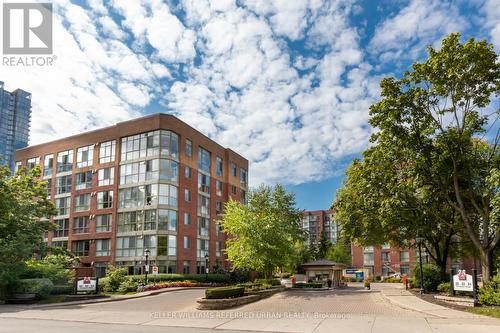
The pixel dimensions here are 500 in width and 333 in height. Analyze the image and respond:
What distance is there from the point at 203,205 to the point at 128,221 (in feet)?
33.0

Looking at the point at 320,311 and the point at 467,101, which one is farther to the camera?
the point at 467,101

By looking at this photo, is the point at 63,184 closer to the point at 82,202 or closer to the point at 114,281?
the point at 82,202

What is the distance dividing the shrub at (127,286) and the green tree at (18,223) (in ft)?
23.4

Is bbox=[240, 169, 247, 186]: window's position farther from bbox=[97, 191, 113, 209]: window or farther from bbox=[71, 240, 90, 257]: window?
bbox=[71, 240, 90, 257]: window

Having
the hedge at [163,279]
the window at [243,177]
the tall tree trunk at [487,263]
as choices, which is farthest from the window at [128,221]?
the tall tree trunk at [487,263]

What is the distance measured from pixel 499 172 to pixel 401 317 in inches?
327

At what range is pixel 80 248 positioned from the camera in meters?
50.7

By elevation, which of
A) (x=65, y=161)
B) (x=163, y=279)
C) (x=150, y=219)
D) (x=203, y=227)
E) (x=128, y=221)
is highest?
(x=65, y=161)

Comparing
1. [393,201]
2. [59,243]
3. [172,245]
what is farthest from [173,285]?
[393,201]

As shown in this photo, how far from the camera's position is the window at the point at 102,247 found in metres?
48.1

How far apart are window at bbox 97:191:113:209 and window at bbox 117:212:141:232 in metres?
2.25

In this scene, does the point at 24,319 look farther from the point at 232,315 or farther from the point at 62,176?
the point at 62,176

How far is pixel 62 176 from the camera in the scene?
181ft

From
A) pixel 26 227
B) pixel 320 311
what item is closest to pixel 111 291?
pixel 26 227
